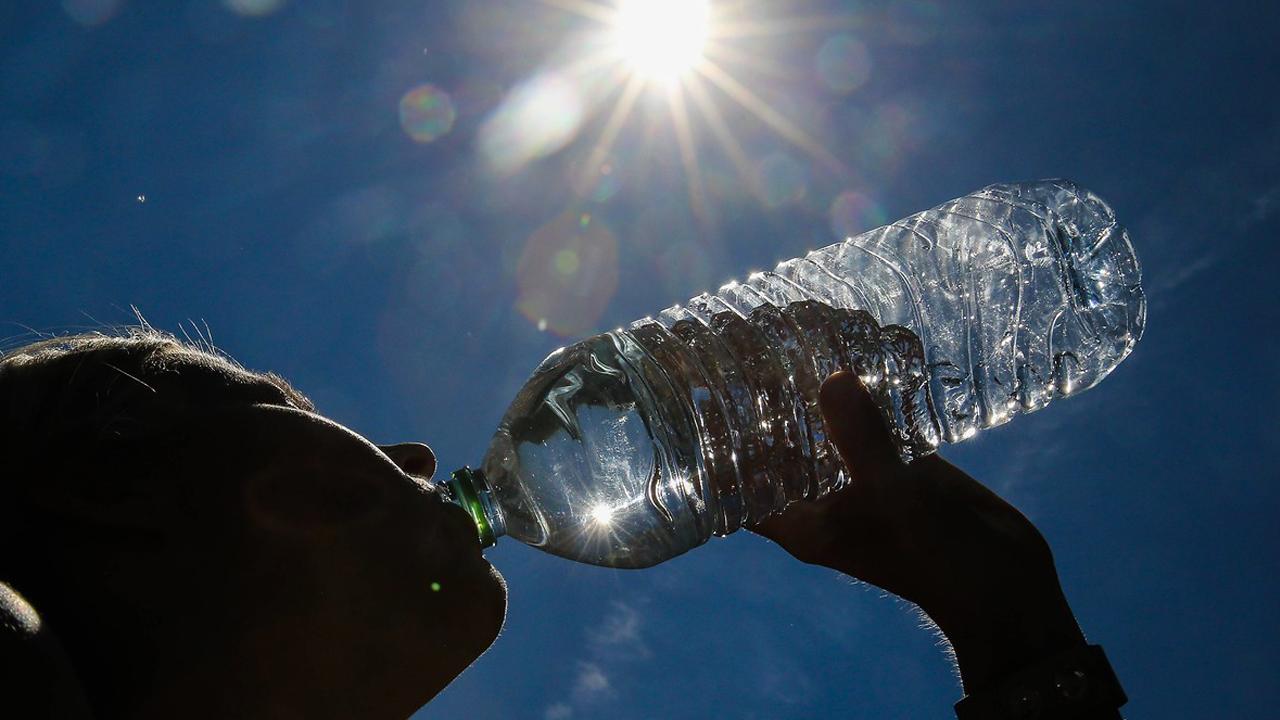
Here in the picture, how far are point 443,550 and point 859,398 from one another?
3.18 ft

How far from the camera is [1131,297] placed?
290 centimetres

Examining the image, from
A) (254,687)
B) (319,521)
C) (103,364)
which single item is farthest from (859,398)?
(103,364)

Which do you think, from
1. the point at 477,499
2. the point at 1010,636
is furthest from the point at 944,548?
the point at 477,499

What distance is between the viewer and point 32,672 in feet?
1.90

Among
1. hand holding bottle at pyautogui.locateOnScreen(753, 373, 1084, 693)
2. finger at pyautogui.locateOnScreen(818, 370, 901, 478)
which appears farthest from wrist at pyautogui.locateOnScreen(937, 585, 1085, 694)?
finger at pyautogui.locateOnScreen(818, 370, 901, 478)

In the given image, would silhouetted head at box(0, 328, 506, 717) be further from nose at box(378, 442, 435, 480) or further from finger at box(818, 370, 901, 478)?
finger at box(818, 370, 901, 478)

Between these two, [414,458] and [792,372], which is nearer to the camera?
[414,458]

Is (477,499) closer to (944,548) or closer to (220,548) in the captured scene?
(220,548)

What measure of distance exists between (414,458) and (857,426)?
1.03 metres

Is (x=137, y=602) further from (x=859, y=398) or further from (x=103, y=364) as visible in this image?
(x=859, y=398)

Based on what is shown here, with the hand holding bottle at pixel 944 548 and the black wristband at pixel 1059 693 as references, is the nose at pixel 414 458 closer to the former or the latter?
the hand holding bottle at pixel 944 548

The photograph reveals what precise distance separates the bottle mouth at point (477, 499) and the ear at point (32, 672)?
113 cm

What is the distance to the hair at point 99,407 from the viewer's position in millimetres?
1175

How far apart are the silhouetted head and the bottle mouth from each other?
313 mm
